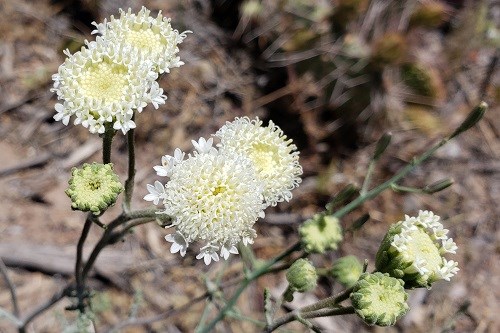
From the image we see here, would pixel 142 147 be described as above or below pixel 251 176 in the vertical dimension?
below

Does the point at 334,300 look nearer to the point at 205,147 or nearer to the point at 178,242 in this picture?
the point at 178,242

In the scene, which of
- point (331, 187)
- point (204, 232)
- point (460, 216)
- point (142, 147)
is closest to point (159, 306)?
point (142, 147)

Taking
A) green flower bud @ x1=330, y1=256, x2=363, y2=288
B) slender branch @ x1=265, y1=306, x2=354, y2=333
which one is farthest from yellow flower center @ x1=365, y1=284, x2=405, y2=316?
green flower bud @ x1=330, y1=256, x2=363, y2=288

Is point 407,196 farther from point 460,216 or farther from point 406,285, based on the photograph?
point 406,285

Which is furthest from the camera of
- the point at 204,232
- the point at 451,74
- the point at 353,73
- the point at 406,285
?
the point at 451,74

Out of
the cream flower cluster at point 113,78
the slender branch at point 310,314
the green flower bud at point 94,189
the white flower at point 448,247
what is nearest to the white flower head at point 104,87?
the cream flower cluster at point 113,78
